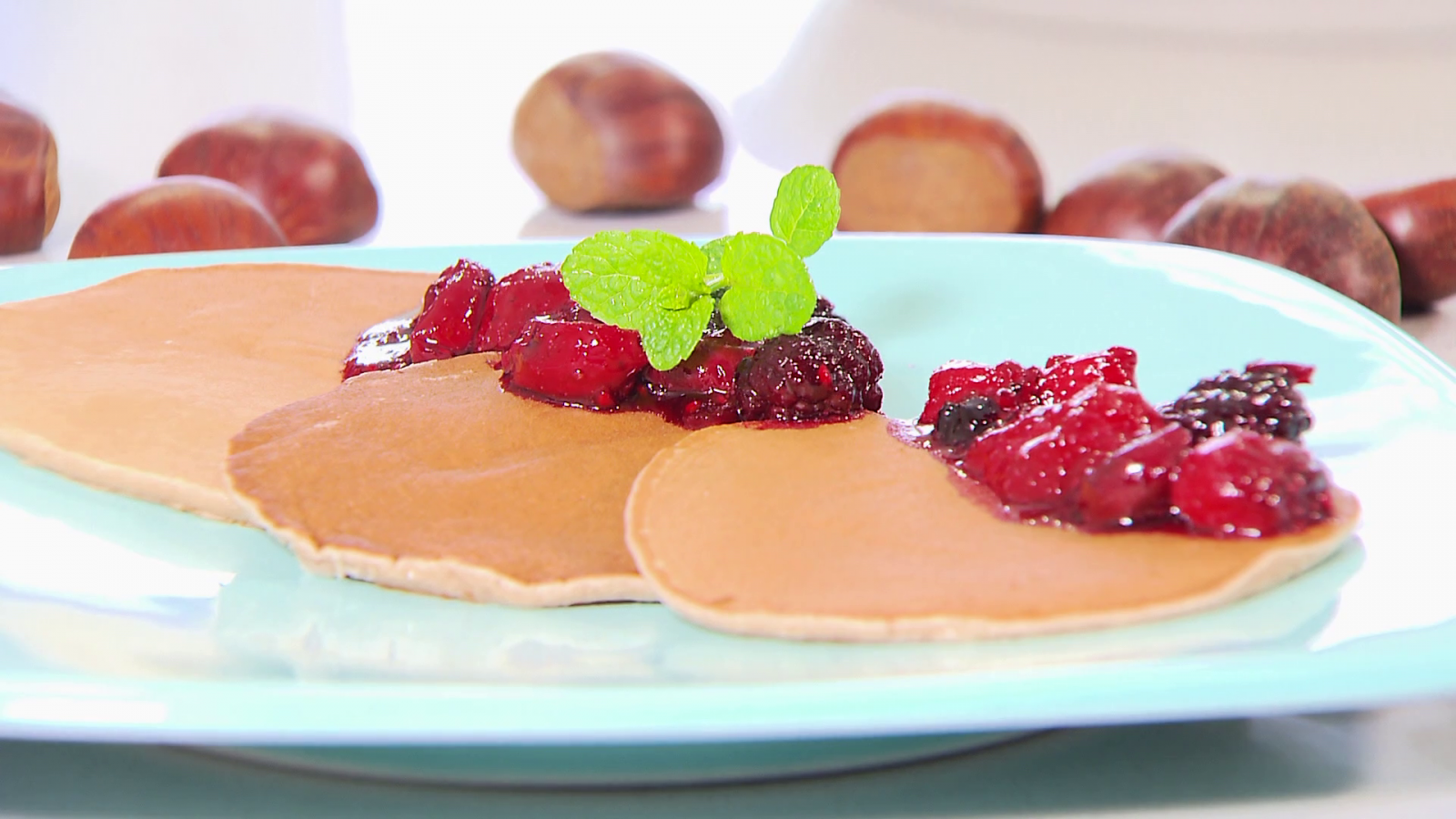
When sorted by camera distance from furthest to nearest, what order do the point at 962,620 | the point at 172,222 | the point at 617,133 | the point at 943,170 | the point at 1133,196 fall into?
the point at 617,133 → the point at 943,170 → the point at 1133,196 → the point at 172,222 → the point at 962,620

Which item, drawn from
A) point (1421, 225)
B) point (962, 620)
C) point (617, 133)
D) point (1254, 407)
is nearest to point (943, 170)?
point (617, 133)

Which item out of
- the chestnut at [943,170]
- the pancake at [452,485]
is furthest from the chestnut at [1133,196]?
the pancake at [452,485]

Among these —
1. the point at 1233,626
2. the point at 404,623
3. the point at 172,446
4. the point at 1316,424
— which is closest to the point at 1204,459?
the point at 1233,626

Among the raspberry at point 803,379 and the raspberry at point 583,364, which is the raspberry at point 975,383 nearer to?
the raspberry at point 803,379

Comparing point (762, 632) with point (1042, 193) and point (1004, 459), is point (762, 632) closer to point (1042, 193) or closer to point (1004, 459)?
point (1004, 459)

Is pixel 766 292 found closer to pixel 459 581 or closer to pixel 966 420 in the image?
pixel 966 420
